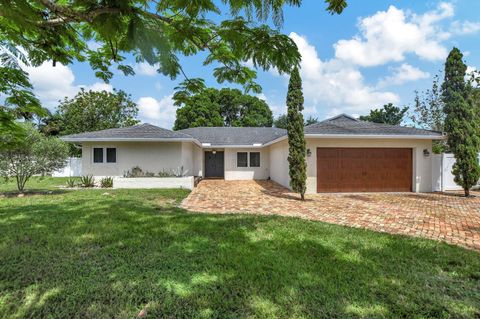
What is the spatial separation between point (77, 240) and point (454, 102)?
1568 cm

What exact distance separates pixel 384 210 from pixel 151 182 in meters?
11.5

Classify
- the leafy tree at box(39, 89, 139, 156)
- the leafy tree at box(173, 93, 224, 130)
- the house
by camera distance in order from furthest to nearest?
the leafy tree at box(173, 93, 224, 130), the leafy tree at box(39, 89, 139, 156), the house

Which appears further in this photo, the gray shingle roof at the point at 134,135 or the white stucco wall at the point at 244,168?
the white stucco wall at the point at 244,168

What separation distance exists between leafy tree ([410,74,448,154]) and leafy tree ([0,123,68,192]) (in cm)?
2935

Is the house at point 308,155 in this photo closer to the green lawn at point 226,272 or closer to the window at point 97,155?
the window at point 97,155

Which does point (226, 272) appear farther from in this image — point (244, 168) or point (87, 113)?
point (87, 113)

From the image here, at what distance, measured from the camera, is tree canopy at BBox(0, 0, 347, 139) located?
2314mm

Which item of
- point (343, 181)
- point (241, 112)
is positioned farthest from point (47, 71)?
point (241, 112)

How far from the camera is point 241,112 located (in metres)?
43.3

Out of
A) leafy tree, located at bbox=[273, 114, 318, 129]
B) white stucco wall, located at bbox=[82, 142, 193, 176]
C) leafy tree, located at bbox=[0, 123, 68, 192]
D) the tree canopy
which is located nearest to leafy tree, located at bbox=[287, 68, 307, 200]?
the tree canopy

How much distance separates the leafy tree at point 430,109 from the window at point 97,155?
27.9 meters

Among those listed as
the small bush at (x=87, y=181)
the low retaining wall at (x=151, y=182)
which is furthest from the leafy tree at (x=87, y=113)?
the low retaining wall at (x=151, y=182)

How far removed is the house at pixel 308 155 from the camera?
495 inches

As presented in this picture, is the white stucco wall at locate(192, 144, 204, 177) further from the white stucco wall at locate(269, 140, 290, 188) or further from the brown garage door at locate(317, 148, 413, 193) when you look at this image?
the brown garage door at locate(317, 148, 413, 193)
